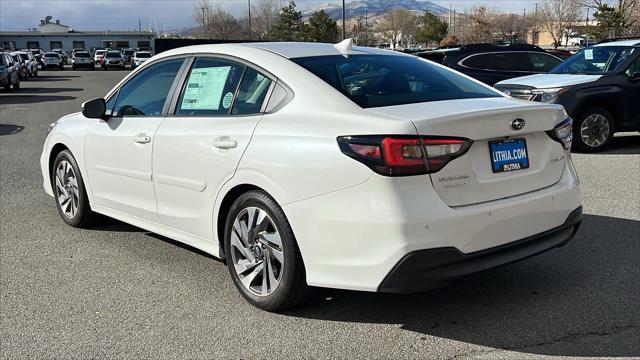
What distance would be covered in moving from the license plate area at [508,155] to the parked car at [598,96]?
6550mm

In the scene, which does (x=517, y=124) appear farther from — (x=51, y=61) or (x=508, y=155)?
(x=51, y=61)

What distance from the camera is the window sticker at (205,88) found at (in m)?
4.32

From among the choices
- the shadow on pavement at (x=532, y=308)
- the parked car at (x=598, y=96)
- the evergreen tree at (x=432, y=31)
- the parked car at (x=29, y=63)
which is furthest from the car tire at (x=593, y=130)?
the evergreen tree at (x=432, y=31)

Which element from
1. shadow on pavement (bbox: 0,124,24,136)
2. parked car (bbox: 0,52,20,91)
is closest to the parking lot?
shadow on pavement (bbox: 0,124,24,136)

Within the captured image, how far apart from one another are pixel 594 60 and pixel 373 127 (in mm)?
8727

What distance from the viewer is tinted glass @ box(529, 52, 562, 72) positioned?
45.8ft

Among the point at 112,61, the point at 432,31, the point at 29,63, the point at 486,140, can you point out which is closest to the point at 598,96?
the point at 486,140

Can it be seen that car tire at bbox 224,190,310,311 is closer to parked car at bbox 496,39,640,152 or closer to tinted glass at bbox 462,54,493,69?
parked car at bbox 496,39,640,152

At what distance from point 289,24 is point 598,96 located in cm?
5961

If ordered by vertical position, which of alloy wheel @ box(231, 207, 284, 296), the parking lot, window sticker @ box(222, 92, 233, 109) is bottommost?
the parking lot

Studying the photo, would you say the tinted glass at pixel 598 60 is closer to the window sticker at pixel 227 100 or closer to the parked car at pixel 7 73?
the window sticker at pixel 227 100

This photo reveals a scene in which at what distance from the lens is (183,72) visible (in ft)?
15.3

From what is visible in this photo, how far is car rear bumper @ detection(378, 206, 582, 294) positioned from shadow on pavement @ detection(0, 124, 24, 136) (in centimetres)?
1251

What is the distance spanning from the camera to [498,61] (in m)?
13.6
